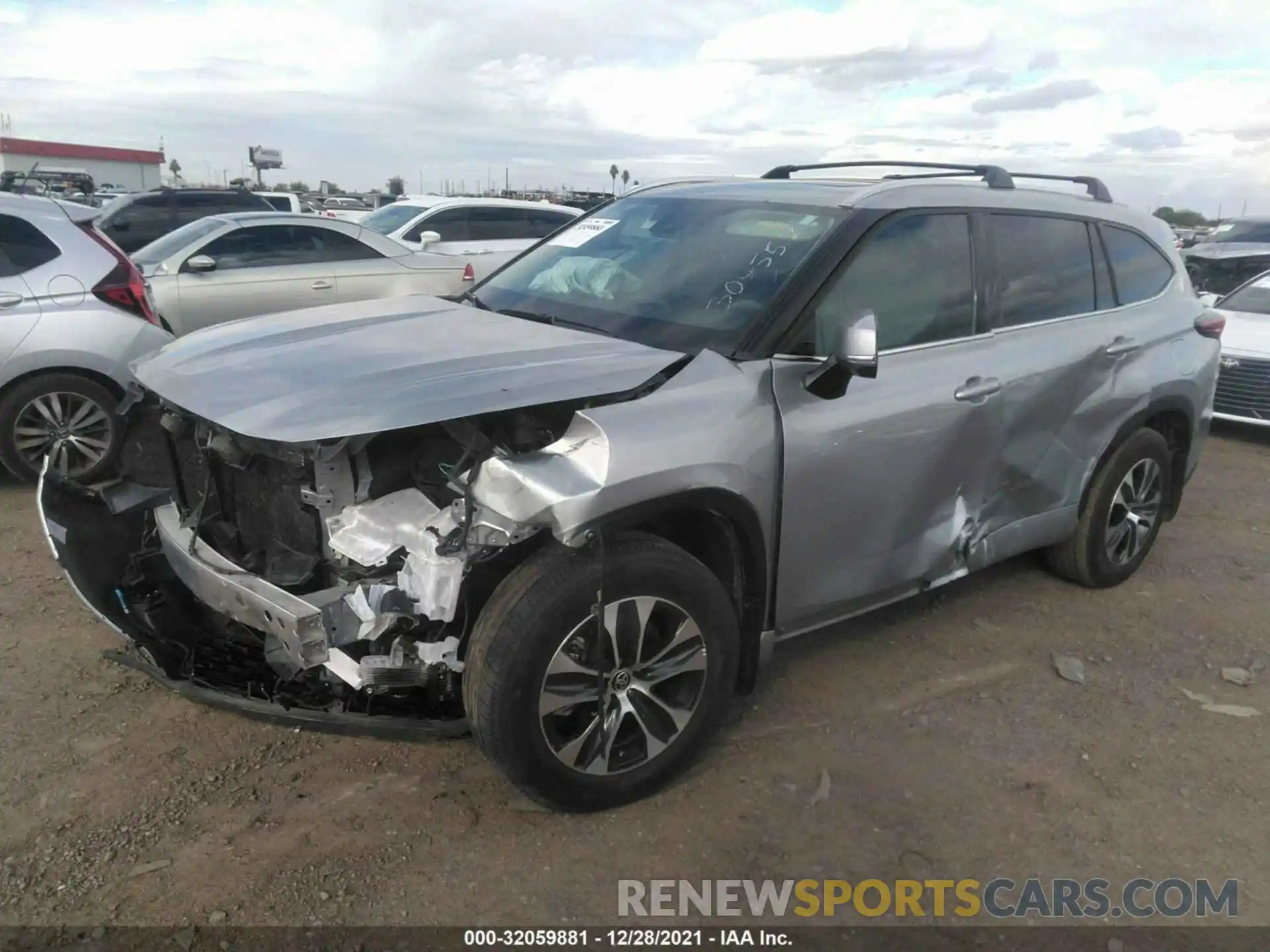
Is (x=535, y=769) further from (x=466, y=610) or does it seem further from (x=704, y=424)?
(x=704, y=424)

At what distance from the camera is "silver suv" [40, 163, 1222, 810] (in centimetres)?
267

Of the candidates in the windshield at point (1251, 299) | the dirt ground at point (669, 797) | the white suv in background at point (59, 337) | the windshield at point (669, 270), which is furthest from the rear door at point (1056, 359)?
the windshield at point (1251, 299)

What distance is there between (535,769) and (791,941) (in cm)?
83

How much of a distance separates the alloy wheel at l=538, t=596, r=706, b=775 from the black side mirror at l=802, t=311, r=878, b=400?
0.85 meters

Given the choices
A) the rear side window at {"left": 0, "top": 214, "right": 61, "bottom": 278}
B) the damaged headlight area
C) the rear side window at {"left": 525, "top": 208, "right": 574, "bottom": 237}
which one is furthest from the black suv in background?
the damaged headlight area

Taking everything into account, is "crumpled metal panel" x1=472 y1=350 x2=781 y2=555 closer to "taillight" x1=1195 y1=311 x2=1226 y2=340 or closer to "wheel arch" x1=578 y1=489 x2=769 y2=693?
"wheel arch" x1=578 y1=489 x2=769 y2=693

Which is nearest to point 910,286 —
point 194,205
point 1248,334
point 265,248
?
point 1248,334

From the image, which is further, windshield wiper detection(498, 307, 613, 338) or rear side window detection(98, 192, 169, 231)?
rear side window detection(98, 192, 169, 231)

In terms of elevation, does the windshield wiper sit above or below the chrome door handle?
above

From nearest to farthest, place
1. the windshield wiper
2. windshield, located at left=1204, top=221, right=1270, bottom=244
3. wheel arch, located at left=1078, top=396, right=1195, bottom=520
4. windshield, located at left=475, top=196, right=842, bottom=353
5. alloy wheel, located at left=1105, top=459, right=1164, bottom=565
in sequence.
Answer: windshield, located at left=475, top=196, right=842, bottom=353 < the windshield wiper < wheel arch, located at left=1078, top=396, right=1195, bottom=520 < alloy wheel, located at left=1105, top=459, right=1164, bottom=565 < windshield, located at left=1204, top=221, right=1270, bottom=244

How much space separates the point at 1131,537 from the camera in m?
4.80

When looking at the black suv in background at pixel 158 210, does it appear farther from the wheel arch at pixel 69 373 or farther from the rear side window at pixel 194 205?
the wheel arch at pixel 69 373

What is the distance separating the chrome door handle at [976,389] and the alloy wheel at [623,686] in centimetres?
141

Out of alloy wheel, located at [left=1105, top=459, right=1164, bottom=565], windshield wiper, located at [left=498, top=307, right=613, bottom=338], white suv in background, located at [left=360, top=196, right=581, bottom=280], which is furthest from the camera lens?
white suv in background, located at [left=360, top=196, right=581, bottom=280]
